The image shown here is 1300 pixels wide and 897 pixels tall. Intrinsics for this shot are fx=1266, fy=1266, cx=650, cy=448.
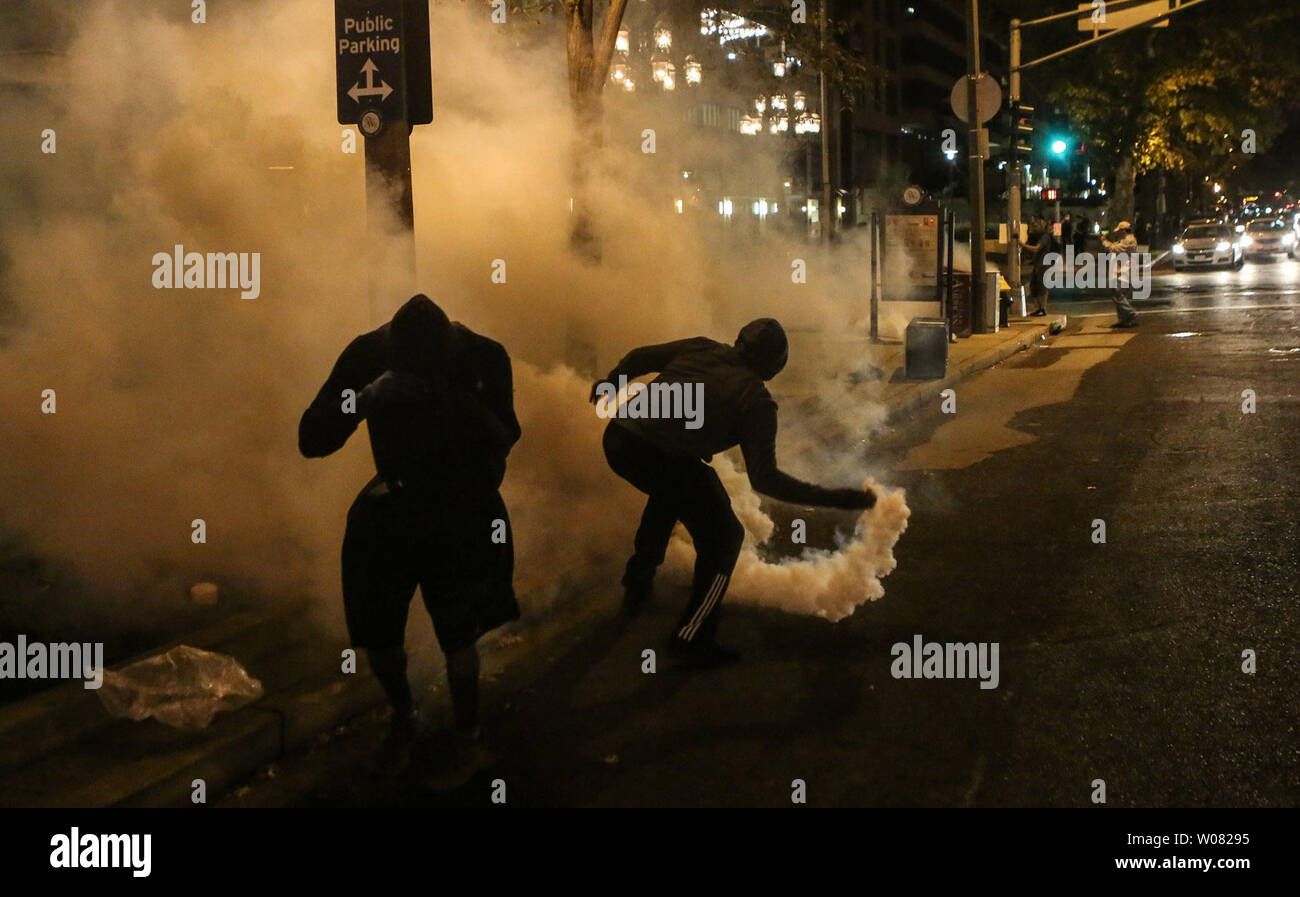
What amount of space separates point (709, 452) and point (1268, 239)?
129 feet

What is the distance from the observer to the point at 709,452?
4.80 m

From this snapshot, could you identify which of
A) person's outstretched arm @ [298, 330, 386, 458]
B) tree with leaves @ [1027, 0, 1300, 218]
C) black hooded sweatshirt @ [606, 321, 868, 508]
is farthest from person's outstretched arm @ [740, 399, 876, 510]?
tree with leaves @ [1027, 0, 1300, 218]

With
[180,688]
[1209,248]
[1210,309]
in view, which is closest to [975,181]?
[1210,309]

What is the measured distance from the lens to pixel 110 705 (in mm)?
4086

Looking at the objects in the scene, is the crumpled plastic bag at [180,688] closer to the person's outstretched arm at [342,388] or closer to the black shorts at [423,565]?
the black shorts at [423,565]

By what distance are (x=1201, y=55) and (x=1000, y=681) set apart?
32898mm

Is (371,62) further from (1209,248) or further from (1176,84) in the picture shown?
(1176,84)

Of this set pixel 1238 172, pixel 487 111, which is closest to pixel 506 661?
pixel 487 111

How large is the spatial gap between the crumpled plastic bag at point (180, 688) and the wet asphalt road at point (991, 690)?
0.34 metres

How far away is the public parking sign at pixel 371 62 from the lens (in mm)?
4902

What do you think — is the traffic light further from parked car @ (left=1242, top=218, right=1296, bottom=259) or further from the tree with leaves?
parked car @ (left=1242, top=218, right=1296, bottom=259)

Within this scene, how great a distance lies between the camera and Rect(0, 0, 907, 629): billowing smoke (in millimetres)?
5973
